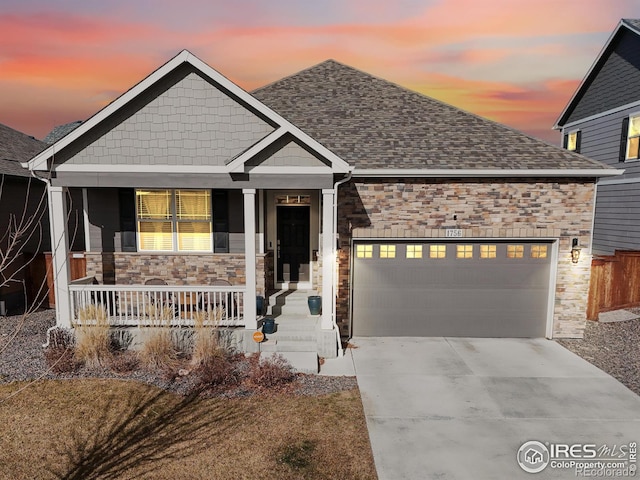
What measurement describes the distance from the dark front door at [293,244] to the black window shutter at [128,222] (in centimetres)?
397

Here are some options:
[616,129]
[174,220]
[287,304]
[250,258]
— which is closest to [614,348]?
[287,304]

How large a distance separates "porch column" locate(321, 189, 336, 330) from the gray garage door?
61.1 inches

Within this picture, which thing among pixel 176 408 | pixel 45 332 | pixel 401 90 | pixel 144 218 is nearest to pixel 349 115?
pixel 401 90

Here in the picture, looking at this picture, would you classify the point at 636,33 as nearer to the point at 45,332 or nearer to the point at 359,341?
the point at 359,341

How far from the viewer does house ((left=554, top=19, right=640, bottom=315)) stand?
1465cm

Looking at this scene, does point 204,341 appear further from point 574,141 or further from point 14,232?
point 574,141

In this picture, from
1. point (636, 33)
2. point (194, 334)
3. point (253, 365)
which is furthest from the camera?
point (636, 33)

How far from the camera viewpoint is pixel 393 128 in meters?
11.3

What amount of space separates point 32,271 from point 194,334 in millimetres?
7068

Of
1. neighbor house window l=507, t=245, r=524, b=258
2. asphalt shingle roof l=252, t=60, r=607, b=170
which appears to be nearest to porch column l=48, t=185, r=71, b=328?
asphalt shingle roof l=252, t=60, r=607, b=170

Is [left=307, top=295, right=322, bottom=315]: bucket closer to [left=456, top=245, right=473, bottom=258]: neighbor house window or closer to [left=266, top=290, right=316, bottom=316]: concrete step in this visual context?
[left=266, top=290, right=316, bottom=316]: concrete step

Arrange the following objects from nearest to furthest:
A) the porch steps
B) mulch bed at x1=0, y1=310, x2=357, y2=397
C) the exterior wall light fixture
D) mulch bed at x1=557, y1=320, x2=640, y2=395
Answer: mulch bed at x1=0, y1=310, x2=357, y2=397, mulch bed at x1=557, y1=320, x2=640, y2=395, the porch steps, the exterior wall light fixture

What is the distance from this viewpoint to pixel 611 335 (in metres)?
10.3

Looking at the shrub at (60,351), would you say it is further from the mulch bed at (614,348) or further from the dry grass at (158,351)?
the mulch bed at (614,348)
